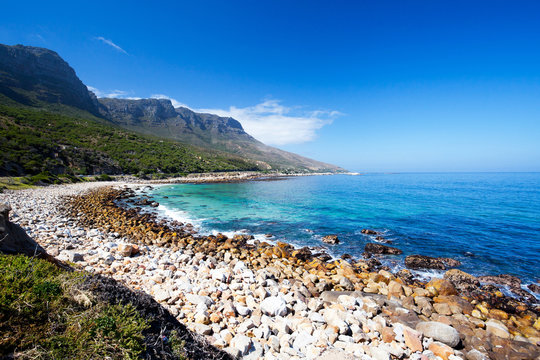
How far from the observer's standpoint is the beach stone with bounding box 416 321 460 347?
6.03 meters

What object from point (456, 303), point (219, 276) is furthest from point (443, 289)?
point (219, 276)

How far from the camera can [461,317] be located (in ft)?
24.8

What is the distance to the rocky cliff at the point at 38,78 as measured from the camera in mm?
110719

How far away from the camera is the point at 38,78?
132m

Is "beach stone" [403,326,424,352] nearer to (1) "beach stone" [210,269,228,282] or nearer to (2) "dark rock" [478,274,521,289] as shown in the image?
(1) "beach stone" [210,269,228,282]

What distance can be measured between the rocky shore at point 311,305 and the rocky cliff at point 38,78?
5978 inches

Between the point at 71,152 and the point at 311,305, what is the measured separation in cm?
8146

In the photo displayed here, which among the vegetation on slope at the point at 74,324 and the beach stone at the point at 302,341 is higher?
the vegetation on slope at the point at 74,324

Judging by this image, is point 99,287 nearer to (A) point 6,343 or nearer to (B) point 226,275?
(A) point 6,343

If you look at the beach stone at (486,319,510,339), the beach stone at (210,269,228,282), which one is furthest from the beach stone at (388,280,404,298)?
the beach stone at (210,269,228,282)

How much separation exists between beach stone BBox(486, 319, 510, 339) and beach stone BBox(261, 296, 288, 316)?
6.68 m

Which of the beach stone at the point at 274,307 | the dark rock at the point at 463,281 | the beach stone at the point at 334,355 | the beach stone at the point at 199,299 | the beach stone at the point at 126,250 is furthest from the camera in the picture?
the beach stone at the point at 126,250

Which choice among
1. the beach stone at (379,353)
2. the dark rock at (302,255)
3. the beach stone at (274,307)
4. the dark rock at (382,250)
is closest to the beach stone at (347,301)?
the beach stone at (379,353)

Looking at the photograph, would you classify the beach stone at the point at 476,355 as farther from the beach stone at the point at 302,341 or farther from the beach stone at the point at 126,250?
the beach stone at the point at 126,250
